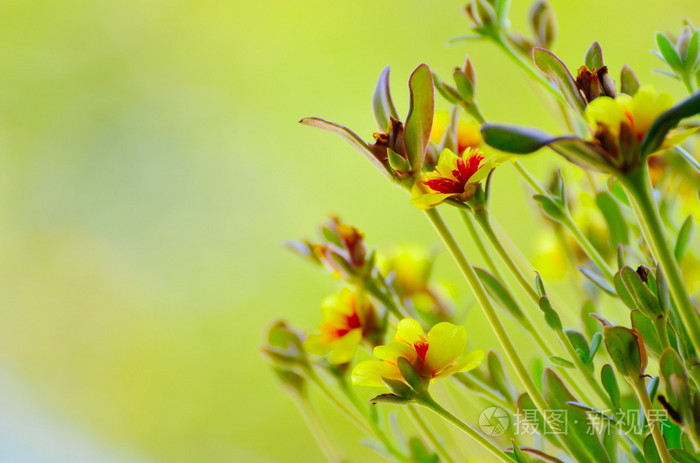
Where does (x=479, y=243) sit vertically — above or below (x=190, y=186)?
below

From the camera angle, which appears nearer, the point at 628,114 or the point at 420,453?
the point at 628,114

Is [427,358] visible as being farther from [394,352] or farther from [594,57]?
[594,57]

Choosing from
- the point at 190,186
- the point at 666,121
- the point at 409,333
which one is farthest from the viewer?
the point at 190,186

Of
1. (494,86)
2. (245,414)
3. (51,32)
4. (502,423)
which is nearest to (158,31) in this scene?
(51,32)

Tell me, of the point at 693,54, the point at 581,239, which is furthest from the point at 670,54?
the point at 581,239

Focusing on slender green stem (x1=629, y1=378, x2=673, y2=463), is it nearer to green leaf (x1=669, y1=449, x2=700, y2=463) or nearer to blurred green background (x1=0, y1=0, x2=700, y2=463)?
green leaf (x1=669, y1=449, x2=700, y2=463)

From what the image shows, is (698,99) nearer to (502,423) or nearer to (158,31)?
(502,423)

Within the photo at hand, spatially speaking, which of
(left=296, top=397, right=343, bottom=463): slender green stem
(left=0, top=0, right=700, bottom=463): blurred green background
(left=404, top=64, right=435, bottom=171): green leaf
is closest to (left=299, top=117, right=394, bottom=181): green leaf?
(left=404, top=64, right=435, bottom=171): green leaf

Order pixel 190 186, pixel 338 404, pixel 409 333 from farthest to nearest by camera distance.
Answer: pixel 190 186 → pixel 338 404 → pixel 409 333
